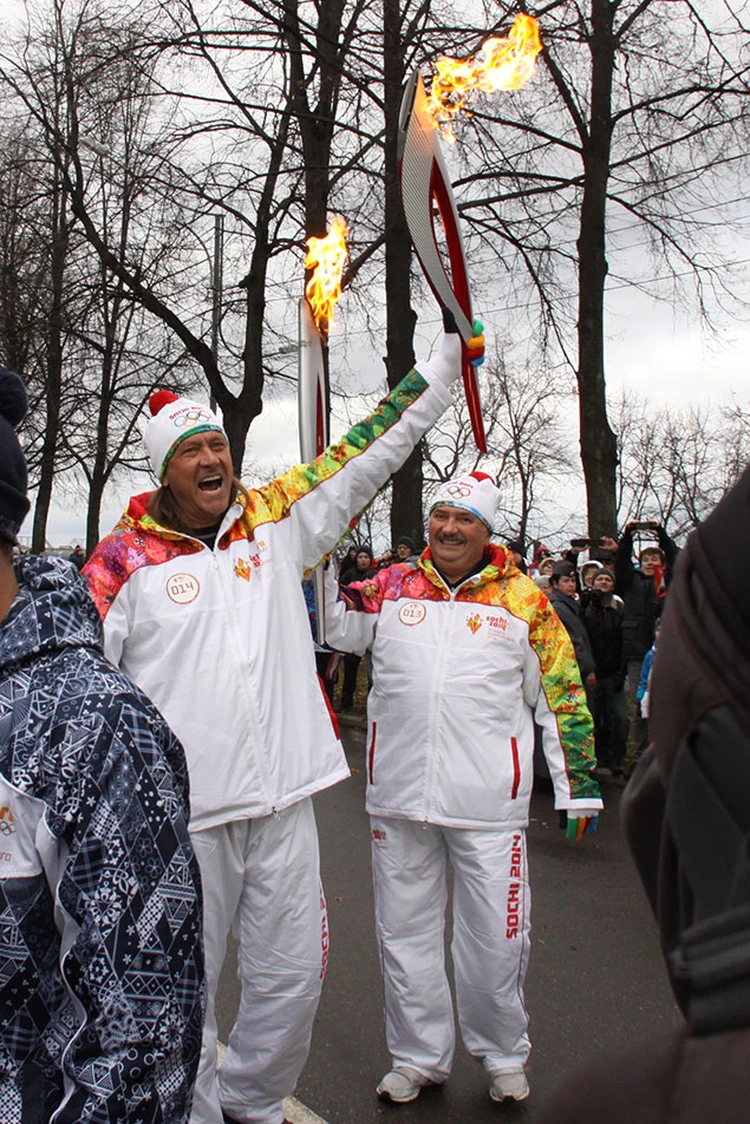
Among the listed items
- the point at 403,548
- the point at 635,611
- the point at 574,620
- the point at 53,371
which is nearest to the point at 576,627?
the point at 574,620

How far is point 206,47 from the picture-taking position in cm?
1120

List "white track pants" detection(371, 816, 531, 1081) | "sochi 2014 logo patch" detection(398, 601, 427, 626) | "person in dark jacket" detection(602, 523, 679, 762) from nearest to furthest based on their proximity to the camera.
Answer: "white track pants" detection(371, 816, 531, 1081)
"sochi 2014 logo patch" detection(398, 601, 427, 626)
"person in dark jacket" detection(602, 523, 679, 762)

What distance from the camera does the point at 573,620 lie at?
7.91m

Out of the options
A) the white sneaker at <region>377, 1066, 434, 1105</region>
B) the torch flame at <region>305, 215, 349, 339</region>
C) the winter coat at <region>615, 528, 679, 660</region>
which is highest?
the torch flame at <region>305, 215, 349, 339</region>

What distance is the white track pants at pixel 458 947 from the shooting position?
3299 mm

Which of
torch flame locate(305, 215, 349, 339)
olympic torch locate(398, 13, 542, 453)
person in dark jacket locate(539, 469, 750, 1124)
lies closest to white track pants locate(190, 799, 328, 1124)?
olympic torch locate(398, 13, 542, 453)

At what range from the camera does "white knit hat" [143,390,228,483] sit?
10.2ft

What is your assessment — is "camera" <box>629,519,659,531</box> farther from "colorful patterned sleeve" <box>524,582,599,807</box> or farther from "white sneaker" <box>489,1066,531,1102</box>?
"white sneaker" <box>489,1066,531,1102</box>

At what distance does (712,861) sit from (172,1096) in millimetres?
1024

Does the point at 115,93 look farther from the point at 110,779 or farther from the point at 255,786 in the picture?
the point at 110,779

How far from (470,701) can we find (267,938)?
1.03m

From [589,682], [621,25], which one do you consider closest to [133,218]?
[621,25]

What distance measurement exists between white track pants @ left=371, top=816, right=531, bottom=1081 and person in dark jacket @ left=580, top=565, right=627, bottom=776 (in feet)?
16.0

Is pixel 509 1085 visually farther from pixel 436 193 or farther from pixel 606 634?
pixel 606 634
